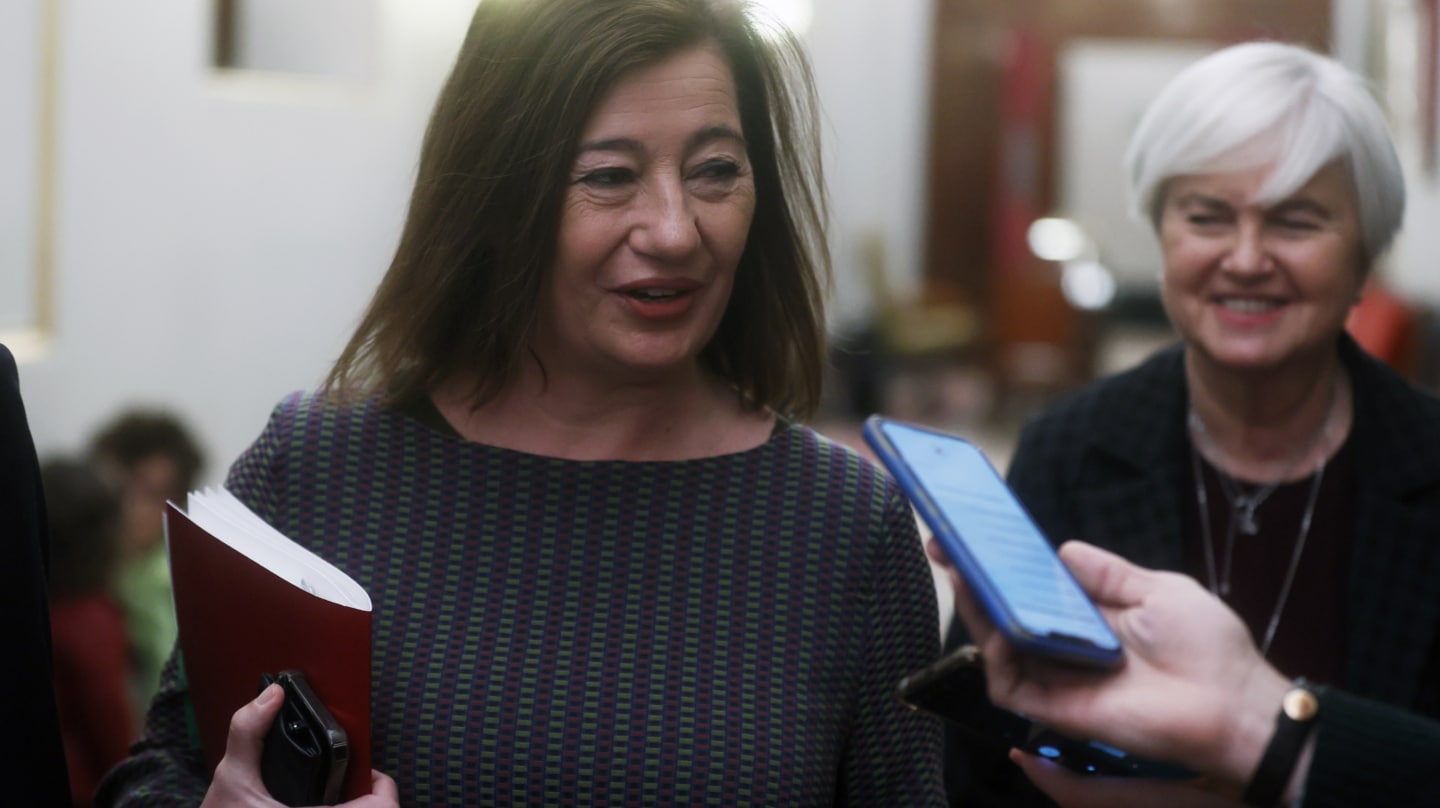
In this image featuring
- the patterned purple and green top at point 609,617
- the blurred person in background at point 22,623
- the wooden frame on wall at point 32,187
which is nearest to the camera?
the blurred person in background at point 22,623

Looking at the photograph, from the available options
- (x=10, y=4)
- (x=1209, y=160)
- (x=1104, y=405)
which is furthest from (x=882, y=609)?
(x=10, y=4)

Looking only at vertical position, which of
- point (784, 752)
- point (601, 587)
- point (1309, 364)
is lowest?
point (784, 752)

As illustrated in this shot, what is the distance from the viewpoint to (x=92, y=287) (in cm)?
488

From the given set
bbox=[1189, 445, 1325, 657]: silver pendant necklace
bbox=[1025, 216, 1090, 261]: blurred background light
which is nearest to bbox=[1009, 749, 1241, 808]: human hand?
bbox=[1189, 445, 1325, 657]: silver pendant necklace

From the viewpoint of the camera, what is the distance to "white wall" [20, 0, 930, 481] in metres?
4.79

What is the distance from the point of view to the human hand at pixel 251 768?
1551 mm

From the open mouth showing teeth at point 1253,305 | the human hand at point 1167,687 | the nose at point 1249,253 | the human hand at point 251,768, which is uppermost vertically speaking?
the nose at point 1249,253

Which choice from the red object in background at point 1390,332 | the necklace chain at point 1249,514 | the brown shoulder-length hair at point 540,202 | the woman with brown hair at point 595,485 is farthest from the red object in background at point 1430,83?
the woman with brown hair at point 595,485

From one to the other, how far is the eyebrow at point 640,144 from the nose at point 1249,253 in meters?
0.81

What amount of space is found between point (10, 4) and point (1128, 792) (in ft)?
12.4

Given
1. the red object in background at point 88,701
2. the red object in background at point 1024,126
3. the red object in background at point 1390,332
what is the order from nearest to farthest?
the red object in background at point 88,701 → the red object in background at point 1390,332 → the red object in background at point 1024,126

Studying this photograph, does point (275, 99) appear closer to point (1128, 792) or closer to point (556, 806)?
point (556, 806)

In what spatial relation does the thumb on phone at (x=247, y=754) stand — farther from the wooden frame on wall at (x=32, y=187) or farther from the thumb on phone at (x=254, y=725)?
the wooden frame on wall at (x=32, y=187)

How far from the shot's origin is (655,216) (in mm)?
1768
